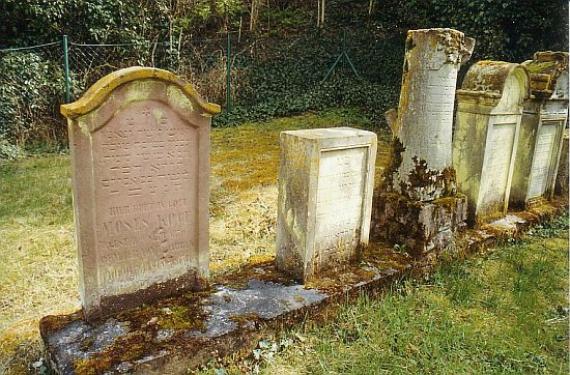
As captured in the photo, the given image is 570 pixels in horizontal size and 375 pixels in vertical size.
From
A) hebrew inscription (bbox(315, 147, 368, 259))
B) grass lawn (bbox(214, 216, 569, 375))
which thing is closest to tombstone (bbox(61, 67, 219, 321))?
grass lawn (bbox(214, 216, 569, 375))

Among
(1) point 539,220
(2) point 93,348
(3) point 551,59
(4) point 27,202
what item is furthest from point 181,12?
(2) point 93,348

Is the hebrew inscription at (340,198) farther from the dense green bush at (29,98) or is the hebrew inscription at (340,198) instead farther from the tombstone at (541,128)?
the dense green bush at (29,98)

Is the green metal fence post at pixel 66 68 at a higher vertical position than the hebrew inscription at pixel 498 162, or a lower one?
higher

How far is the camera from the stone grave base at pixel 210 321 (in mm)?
2613

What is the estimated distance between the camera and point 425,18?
37.5ft

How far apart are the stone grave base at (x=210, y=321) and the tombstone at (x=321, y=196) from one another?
6.9 inches

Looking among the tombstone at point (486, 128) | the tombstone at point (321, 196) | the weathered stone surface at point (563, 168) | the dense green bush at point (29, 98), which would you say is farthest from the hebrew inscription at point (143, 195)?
the dense green bush at point (29, 98)

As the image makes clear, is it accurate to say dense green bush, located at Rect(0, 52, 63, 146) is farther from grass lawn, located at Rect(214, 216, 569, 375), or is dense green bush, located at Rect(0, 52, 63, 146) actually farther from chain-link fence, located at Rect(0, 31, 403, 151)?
grass lawn, located at Rect(214, 216, 569, 375)

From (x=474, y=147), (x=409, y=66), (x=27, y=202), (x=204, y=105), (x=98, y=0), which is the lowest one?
(x=27, y=202)

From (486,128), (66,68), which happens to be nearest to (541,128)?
(486,128)

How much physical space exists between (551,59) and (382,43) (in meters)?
8.14

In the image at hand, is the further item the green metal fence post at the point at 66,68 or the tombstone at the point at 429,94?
the green metal fence post at the point at 66,68

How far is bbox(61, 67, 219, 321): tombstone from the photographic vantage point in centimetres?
271

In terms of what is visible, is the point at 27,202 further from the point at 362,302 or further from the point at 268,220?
the point at 362,302
